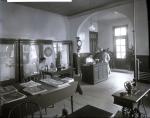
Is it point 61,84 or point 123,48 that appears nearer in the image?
point 61,84

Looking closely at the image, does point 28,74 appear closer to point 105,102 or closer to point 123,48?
point 105,102

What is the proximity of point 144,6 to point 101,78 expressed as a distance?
3232mm

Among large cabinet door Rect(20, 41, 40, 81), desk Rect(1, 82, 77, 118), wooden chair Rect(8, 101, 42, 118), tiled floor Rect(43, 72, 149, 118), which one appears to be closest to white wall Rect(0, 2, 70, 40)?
large cabinet door Rect(20, 41, 40, 81)

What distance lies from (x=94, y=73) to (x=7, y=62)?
325cm

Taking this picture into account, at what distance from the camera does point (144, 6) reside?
4.13m

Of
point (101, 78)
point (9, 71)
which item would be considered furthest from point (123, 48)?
point (9, 71)

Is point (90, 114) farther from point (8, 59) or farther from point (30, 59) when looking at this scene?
point (30, 59)

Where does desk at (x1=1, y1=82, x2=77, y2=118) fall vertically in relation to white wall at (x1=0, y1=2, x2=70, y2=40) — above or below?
below

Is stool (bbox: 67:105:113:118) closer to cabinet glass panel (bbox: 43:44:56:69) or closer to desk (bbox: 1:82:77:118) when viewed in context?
desk (bbox: 1:82:77:118)

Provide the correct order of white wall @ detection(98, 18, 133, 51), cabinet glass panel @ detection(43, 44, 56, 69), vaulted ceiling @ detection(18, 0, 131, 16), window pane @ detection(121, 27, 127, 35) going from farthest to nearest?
white wall @ detection(98, 18, 133, 51) → window pane @ detection(121, 27, 127, 35) → cabinet glass panel @ detection(43, 44, 56, 69) → vaulted ceiling @ detection(18, 0, 131, 16)

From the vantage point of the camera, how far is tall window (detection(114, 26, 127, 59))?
28.5 ft

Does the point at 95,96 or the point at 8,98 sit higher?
the point at 8,98

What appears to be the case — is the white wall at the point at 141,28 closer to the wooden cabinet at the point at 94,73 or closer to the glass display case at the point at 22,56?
the wooden cabinet at the point at 94,73

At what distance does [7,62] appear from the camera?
4527 mm
